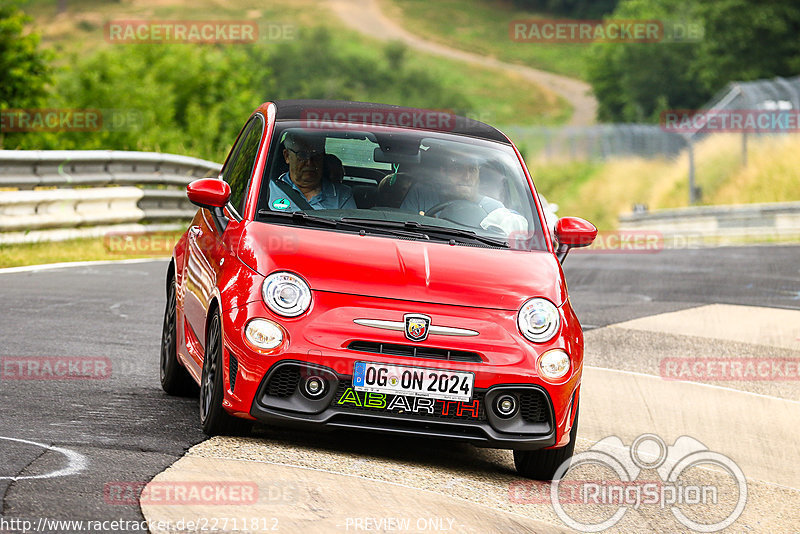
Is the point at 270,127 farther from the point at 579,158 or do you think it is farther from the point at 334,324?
the point at 579,158

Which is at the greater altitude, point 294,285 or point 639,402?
point 294,285

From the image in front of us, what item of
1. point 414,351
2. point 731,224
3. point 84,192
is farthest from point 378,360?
point 731,224

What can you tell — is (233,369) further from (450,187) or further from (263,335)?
(450,187)

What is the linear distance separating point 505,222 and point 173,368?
84.7 inches

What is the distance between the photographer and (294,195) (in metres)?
6.86

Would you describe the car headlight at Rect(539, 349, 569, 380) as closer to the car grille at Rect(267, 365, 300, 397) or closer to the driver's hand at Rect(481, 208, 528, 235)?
the driver's hand at Rect(481, 208, 528, 235)

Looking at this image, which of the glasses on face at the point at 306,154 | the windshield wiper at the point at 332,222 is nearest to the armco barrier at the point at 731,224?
the glasses on face at the point at 306,154

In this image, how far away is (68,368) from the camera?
818 centimetres

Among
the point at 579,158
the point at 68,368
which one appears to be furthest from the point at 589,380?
the point at 579,158

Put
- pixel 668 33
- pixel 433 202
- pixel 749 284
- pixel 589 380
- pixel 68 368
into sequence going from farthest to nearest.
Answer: pixel 668 33
pixel 749 284
pixel 589 380
pixel 68 368
pixel 433 202

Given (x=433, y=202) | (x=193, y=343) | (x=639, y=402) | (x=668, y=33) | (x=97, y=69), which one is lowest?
(x=639, y=402)

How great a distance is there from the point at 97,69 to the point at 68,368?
3591cm

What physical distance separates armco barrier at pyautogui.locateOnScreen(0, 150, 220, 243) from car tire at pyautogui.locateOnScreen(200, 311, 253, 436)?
9.42 meters

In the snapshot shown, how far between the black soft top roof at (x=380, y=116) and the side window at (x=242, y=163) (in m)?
0.19
